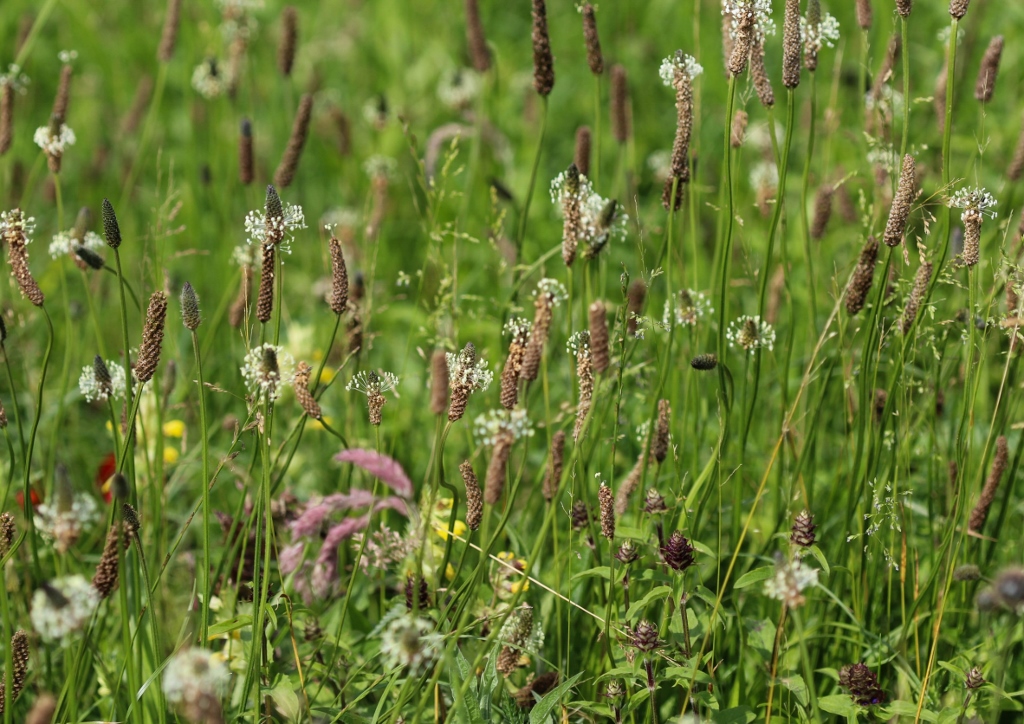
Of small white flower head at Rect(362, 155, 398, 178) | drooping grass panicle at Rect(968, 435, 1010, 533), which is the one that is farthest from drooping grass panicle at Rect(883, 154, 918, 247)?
small white flower head at Rect(362, 155, 398, 178)

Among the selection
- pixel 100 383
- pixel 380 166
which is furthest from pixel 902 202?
pixel 380 166

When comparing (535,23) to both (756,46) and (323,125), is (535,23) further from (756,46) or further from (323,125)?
(323,125)

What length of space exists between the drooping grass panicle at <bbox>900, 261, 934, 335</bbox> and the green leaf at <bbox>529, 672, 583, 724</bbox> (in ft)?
2.93

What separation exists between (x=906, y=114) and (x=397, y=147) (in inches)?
120

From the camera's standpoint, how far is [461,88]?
3936 millimetres

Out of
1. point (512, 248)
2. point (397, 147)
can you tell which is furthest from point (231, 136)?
point (512, 248)

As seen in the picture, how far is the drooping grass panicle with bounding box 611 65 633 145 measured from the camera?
2541mm

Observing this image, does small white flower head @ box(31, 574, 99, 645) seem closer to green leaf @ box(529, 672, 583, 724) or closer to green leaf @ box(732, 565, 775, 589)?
green leaf @ box(529, 672, 583, 724)

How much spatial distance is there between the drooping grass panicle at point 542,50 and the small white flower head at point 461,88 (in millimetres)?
1715

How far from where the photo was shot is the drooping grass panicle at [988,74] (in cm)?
203

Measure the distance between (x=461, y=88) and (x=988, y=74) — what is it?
219cm

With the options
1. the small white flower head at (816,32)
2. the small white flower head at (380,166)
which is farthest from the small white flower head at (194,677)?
the small white flower head at (380,166)

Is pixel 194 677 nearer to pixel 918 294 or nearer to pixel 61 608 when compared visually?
pixel 61 608

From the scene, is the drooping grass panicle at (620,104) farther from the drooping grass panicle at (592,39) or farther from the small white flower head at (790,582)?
the small white flower head at (790,582)
